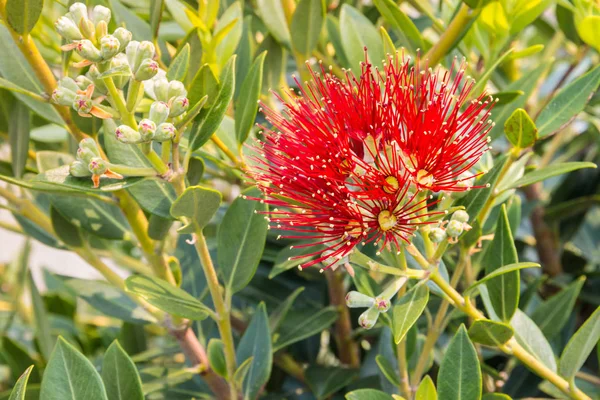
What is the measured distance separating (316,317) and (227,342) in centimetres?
17

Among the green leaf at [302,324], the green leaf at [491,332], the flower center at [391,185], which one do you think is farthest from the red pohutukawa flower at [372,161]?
the green leaf at [302,324]

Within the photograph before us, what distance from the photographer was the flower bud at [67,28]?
21.9 inches

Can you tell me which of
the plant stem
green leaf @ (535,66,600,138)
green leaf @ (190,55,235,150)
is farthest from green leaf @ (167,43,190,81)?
green leaf @ (535,66,600,138)

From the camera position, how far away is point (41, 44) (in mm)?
910

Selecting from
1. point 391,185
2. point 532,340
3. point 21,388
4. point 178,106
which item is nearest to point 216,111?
point 178,106

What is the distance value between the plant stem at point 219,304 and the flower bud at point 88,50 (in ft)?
0.57

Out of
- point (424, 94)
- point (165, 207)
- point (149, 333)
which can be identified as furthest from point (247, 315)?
point (424, 94)

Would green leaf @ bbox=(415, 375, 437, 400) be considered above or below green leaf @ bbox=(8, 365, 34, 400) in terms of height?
above

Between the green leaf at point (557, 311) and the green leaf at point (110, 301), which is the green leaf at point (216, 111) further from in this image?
the green leaf at point (557, 311)

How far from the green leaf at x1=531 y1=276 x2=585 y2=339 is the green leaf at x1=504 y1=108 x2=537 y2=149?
241mm

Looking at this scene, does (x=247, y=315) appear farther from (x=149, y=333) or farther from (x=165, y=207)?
(x=165, y=207)

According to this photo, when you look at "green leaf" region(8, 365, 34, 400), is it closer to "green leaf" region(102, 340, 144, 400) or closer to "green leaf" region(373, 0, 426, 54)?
"green leaf" region(102, 340, 144, 400)

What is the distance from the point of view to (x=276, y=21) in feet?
2.81

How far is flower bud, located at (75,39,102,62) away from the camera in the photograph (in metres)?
0.55
